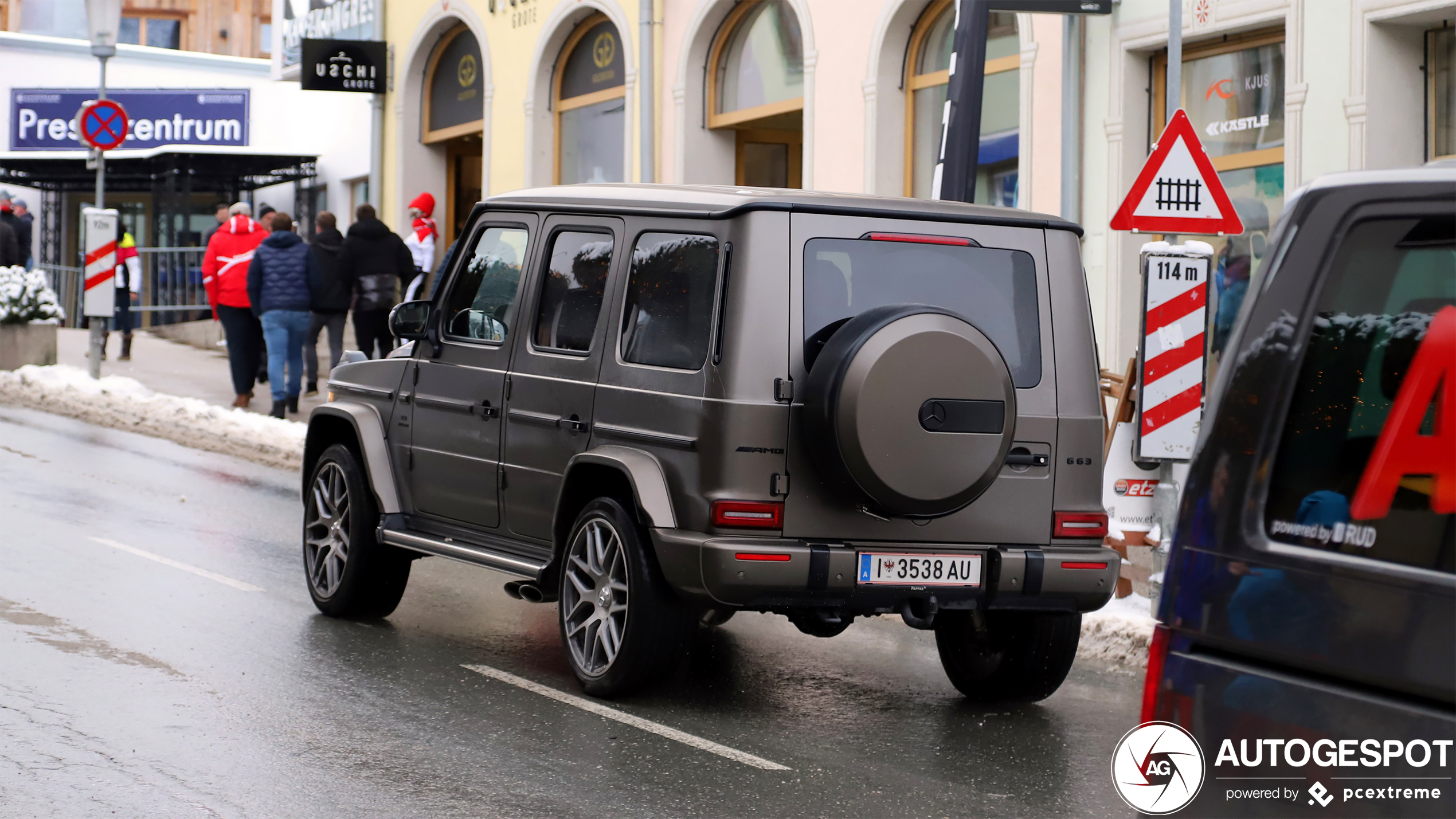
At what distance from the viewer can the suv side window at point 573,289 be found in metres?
6.93

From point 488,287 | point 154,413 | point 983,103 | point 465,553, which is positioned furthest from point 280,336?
point 465,553

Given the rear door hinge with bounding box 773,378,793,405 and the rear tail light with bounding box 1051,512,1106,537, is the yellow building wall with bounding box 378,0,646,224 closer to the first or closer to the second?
the rear tail light with bounding box 1051,512,1106,537

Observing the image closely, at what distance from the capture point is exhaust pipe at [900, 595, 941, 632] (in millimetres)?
6277

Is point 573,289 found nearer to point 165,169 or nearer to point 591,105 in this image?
point 591,105

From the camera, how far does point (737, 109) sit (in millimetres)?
18812

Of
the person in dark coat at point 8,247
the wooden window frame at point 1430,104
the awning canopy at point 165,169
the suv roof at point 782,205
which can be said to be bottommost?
the suv roof at point 782,205

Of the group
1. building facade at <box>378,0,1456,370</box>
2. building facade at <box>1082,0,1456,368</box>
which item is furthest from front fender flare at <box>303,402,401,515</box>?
building facade at <box>1082,0,1456,368</box>

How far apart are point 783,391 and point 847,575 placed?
0.69m

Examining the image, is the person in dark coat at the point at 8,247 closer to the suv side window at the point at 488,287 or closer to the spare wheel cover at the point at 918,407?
the suv side window at the point at 488,287

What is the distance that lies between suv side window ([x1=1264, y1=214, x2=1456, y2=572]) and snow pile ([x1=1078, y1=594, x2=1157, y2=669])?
5181mm

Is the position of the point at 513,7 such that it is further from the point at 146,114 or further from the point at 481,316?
the point at 146,114

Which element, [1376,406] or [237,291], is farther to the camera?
[237,291]

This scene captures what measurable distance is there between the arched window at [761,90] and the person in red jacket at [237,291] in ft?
16.9

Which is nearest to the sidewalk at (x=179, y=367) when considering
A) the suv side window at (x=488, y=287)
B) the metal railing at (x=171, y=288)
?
the metal railing at (x=171, y=288)
